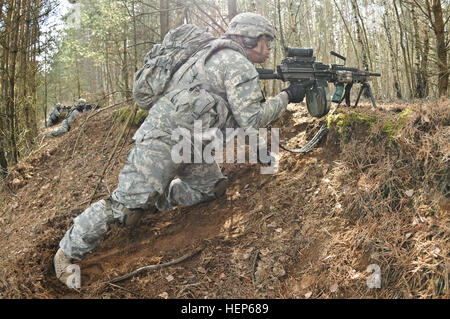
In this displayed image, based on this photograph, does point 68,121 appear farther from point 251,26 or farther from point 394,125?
point 394,125

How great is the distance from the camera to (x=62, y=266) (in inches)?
128

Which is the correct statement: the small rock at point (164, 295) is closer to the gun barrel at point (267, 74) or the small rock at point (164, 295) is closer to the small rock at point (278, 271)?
the small rock at point (278, 271)

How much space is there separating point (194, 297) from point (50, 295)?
1.36 m

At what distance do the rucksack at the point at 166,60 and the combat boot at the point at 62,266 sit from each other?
177 centimetres

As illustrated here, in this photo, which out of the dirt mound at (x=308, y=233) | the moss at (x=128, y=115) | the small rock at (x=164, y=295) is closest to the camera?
the dirt mound at (x=308, y=233)

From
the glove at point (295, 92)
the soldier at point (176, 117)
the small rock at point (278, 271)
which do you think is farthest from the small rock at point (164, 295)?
the glove at point (295, 92)

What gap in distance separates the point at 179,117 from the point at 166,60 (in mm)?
619

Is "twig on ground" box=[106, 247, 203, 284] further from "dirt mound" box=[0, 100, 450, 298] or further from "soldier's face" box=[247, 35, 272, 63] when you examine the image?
"soldier's face" box=[247, 35, 272, 63]

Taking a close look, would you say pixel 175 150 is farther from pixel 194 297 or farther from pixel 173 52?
pixel 194 297

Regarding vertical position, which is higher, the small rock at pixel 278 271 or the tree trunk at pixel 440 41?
the tree trunk at pixel 440 41

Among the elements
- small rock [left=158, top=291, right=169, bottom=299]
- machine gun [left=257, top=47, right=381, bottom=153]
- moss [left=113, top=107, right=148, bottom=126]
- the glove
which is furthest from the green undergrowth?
moss [left=113, top=107, right=148, bottom=126]

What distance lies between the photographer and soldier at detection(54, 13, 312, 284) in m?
3.16

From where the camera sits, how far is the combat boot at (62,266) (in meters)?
3.23

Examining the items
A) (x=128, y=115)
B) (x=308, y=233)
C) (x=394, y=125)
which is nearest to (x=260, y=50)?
(x=394, y=125)
